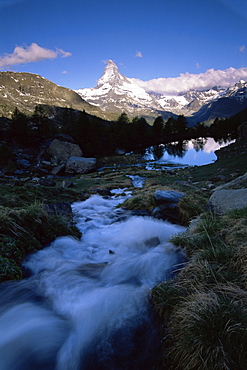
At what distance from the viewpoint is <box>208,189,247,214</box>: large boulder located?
290 inches

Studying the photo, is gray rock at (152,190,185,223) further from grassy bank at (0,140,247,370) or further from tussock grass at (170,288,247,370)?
tussock grass at (170,288,247,370)

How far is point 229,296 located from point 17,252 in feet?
15.8

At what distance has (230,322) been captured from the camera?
256 cm

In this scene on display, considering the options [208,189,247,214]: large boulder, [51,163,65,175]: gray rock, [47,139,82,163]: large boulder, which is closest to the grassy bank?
[208,189,247,214]: large boulder

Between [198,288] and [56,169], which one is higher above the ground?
[56,169]

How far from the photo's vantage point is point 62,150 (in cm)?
4784

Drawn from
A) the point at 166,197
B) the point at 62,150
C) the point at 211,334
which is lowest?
the point at 211,334

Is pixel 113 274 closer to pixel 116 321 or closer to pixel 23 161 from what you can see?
pixel 116 321

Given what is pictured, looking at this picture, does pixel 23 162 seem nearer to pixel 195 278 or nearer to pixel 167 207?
pixel 167 207

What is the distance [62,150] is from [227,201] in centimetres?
4496

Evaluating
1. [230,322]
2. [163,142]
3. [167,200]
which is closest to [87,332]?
[230,322]

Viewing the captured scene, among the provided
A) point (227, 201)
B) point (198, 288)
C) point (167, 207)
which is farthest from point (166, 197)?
point (198, 288)

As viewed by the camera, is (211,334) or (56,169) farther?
(56,169)

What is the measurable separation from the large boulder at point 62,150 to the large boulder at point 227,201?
131ft
